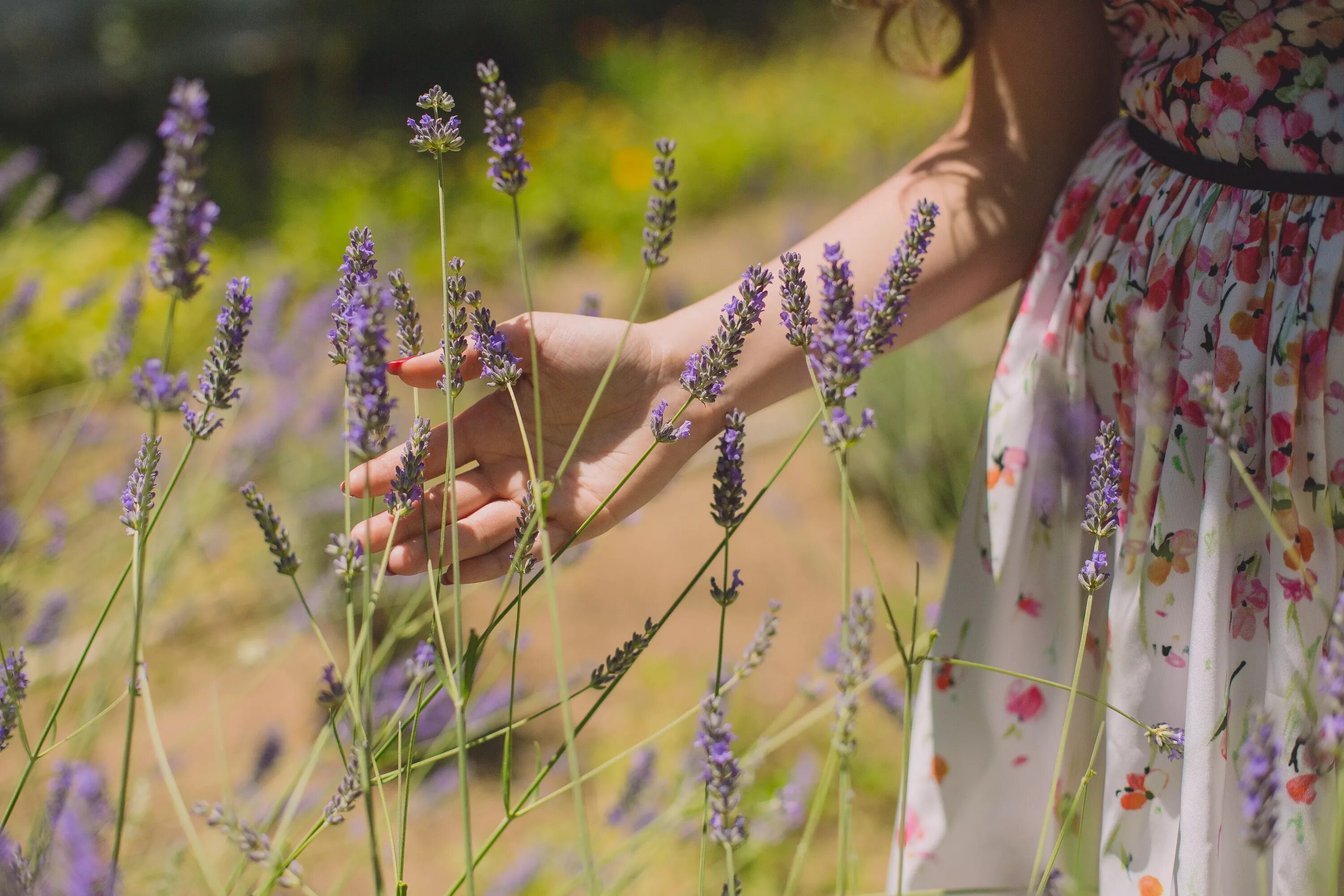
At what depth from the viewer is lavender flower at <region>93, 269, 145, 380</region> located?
1.32 m

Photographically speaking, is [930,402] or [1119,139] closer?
[1119,139]

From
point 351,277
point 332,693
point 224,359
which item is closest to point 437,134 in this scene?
point 351,277

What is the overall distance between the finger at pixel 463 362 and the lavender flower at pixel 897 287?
337mm

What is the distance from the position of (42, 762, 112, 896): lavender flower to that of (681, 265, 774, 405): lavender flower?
1.85 feet

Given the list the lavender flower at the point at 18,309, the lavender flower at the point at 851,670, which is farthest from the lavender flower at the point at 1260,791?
the lavender flower at the point at 18,309

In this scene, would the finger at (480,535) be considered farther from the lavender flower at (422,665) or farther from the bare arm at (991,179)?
the bare arm at (991,179)

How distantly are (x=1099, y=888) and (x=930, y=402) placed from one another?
1.89m

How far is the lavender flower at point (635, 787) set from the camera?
1.40m

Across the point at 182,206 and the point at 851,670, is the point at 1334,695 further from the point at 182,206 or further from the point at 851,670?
the point at 182,206

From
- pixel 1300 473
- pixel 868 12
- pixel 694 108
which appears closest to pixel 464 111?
pixel 694 108

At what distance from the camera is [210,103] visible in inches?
204

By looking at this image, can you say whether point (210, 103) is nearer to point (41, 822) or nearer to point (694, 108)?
point (694, 108)

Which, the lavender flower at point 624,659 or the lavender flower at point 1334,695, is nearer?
the lavender flower at point 1334,695

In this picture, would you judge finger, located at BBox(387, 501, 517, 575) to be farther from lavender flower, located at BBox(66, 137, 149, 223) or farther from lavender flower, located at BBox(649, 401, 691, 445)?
lavender flower, located at BBox(66, 137, 149, 223)
